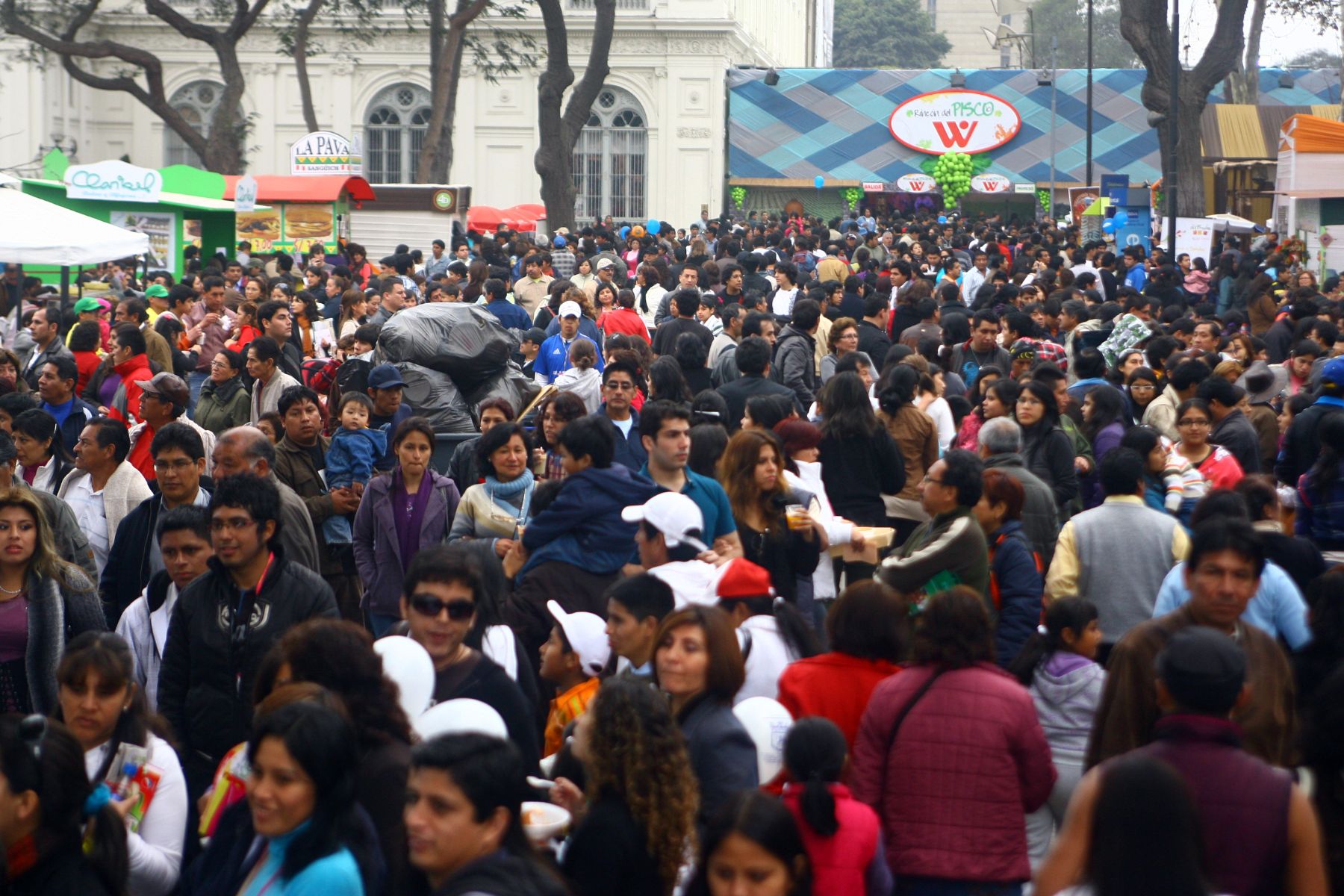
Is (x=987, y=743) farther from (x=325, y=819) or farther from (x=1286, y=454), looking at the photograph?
(x=1286, y=454)

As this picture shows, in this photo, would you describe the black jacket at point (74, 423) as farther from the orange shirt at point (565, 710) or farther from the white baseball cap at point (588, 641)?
the orange shirt at point (565, 710)

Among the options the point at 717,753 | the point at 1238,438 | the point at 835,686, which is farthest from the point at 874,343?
the point at 717,753

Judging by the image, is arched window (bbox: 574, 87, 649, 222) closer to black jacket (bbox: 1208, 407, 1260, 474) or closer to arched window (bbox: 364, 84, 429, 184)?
arched window (bbox: 364, 84, 429, 184)

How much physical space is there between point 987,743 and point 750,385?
198 inches

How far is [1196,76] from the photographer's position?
24.4 m

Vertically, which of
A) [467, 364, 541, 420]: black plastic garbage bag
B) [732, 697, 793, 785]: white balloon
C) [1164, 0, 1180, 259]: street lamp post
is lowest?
[732, 697, 793, 785]: white balloon

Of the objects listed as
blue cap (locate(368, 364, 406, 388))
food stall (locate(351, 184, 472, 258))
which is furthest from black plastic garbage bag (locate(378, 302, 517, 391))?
food stall (locate(351, 184, 472, 258))

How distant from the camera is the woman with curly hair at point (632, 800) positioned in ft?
11.0

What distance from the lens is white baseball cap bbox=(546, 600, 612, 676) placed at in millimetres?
4820

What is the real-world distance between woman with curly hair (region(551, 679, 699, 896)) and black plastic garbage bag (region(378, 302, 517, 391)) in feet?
19.9

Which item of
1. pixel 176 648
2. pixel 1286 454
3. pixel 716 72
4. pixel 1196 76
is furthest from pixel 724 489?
pixel 716 72

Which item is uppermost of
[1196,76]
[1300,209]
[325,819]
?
[1196,76]

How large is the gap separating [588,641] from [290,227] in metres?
19.3

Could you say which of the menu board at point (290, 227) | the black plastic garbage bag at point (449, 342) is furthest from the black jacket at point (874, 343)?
the menu board at point (290, 227)
